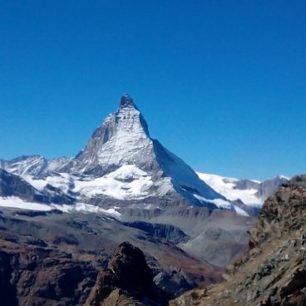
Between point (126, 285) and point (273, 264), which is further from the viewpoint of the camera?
point (126, 285)

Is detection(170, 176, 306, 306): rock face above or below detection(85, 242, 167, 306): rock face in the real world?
above

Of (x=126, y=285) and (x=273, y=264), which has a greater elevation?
(x=273, y=264)

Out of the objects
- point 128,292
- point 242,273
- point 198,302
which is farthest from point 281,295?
point 128,292

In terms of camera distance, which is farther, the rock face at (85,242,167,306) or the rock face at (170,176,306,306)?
the rock face at (85,242,167,306)

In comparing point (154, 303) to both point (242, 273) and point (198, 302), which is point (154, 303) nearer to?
point (198, 302)

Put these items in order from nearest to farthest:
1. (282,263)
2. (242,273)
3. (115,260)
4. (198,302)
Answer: (282,263) < (242,273) < (198,302) < (115,260)
